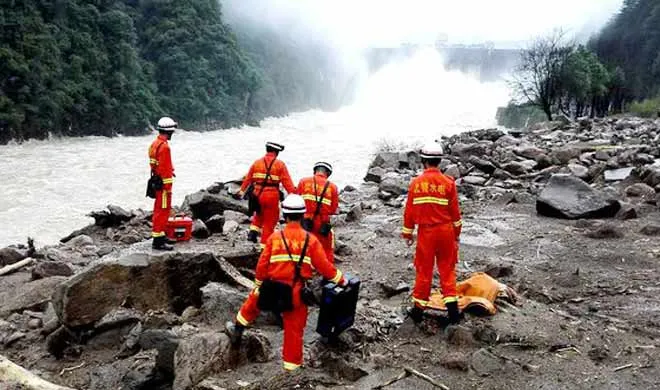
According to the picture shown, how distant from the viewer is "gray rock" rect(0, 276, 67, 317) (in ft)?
22.9

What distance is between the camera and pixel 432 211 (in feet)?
17.7

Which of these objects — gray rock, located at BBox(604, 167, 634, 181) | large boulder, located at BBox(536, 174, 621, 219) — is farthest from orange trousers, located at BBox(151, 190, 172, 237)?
gray rock, located at BBox(604, 167, 634, 181)

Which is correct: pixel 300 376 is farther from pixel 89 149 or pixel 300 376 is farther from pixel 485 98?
pixel 485 98

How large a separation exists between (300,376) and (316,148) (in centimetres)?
3290

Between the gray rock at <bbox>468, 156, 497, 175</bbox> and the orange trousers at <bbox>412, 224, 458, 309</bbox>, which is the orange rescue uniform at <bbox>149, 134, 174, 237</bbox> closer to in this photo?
the orange trousers at <bbox>412, 224, 458, 309</bbox>

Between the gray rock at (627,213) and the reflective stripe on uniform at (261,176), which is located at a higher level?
the reflective stripe on uniform at (261,176)

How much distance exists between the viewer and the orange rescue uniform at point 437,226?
5398 mm

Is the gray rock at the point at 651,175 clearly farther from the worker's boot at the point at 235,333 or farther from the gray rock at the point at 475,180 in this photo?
the worker's boot at the point at 235,333

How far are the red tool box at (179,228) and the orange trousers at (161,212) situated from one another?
75 cm

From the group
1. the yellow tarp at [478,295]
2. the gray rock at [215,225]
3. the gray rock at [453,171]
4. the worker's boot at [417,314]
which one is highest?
the yellow tarp at [478,295]

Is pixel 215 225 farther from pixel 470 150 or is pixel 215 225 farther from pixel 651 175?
pixel 470 150

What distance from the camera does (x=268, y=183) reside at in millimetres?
7598

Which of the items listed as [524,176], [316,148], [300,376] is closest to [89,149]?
[316,148]

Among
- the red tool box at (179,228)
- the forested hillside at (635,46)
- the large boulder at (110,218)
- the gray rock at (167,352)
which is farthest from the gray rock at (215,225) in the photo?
the forested hillside at (635,46)
